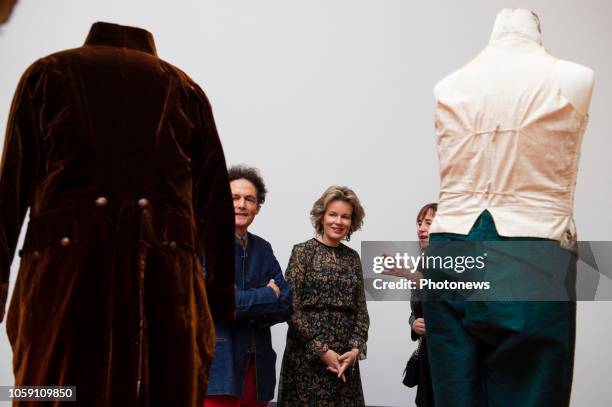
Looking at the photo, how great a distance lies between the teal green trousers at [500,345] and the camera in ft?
5.69

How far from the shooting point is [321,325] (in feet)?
11.0

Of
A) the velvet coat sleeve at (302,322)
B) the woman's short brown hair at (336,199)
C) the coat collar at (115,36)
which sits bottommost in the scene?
the velvet coat sleeve at (302,322)

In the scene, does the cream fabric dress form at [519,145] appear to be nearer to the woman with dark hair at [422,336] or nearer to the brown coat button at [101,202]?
the brown coat button at [101,202]

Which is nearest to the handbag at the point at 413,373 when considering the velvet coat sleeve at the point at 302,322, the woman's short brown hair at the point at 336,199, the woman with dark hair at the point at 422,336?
the woman with dark hair at the point at 422,336

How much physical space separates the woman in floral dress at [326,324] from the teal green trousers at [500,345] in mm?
1443

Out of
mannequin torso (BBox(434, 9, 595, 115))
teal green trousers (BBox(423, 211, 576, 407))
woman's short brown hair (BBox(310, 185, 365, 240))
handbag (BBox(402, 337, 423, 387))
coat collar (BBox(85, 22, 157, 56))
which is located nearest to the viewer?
teal green trousers (BBox(423, 211, 576, 407))

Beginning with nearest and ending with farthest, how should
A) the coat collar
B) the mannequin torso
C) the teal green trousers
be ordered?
the teal green trousers
the mannequin torso
the coat collar

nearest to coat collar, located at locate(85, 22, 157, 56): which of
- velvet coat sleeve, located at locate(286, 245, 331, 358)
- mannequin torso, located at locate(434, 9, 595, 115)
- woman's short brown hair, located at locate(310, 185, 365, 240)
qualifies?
mannequin torso, located at locate(434, 9, 595, 115)

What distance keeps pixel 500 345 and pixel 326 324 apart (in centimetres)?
161

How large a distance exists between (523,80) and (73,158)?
104 cm

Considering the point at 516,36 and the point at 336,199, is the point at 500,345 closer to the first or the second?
the point at 516,36

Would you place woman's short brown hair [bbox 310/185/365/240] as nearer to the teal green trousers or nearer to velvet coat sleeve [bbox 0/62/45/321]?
the teal green trousers

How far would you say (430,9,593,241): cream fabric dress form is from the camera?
5.94ft

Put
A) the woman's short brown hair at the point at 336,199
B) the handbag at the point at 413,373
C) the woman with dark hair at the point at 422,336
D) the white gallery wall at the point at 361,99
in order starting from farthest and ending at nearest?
the white gallery wall at the point at 361,99 < the woman's short brown hair at the point at 336,199 < the handbag at the point at 413,373 < the woman with dark hair at the point at 422,336
